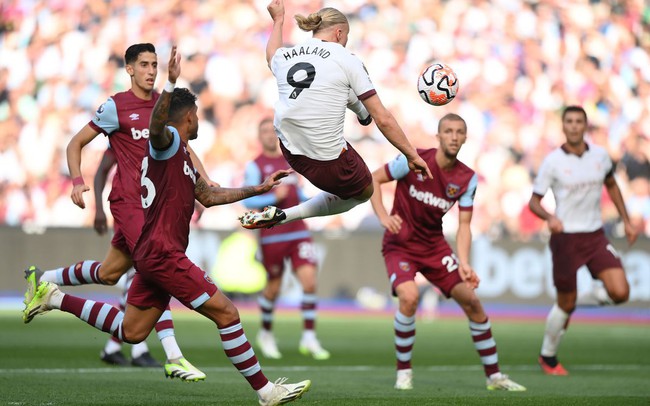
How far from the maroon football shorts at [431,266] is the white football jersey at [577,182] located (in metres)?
2.07

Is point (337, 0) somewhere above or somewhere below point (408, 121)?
above

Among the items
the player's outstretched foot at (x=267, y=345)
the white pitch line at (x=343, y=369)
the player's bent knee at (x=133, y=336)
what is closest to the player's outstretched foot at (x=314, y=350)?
the player's outstretched foot at (x=267, y=345)

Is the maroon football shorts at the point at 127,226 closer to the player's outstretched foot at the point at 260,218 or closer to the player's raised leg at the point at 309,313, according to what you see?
the player's outstretched foot at the point at 260,218

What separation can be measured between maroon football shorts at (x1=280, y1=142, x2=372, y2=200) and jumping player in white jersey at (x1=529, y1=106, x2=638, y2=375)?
10.3 feet

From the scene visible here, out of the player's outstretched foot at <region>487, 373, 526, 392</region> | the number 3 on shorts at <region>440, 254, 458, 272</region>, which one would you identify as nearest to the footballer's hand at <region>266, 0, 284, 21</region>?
the number 3 on shorts at <region>440, 254, 458, 272</region>

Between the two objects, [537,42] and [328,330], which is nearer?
[328,330]

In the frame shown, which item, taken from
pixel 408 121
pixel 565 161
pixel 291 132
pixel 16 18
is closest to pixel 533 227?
pixel 408 121

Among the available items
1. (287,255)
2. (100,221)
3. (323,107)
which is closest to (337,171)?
(323,107)

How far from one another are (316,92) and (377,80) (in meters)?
15.1

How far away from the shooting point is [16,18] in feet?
66.6

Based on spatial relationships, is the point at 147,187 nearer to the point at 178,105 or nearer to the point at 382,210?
the point at 178,105

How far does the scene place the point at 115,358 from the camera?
921cm

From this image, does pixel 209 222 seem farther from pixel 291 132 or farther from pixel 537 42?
pixel 291 132

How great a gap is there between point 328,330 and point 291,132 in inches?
321
